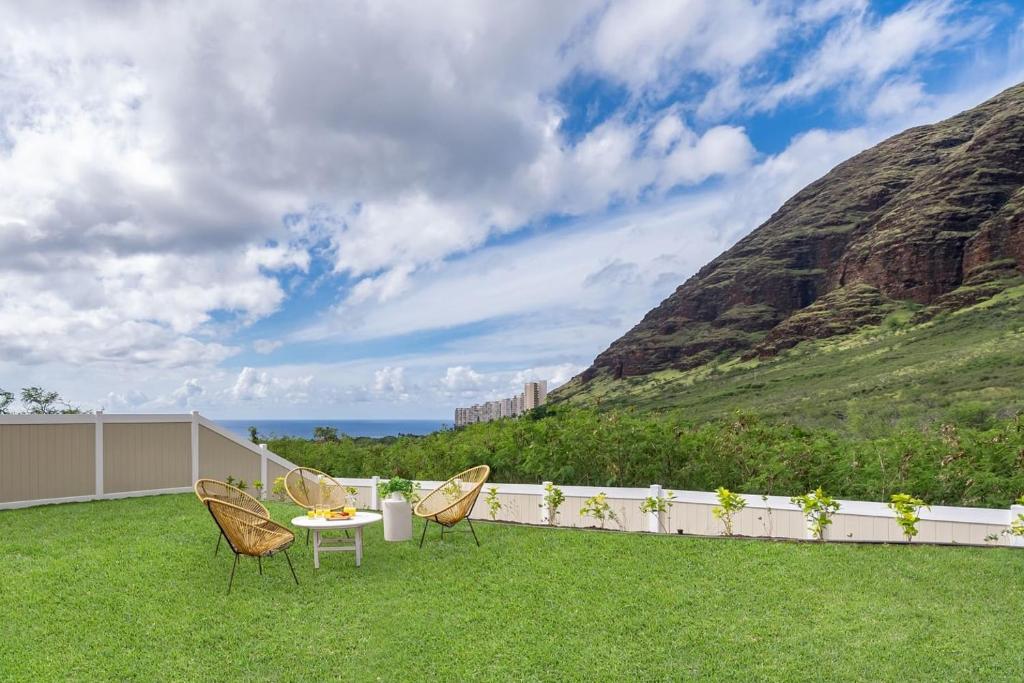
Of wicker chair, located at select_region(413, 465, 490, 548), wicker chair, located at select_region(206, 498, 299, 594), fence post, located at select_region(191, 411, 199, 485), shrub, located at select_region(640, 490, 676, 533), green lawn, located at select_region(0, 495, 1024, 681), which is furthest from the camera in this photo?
fence post, located at select_region(191, 411, 199, 485)

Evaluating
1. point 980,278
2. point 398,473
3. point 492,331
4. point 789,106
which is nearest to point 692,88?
point 789,106

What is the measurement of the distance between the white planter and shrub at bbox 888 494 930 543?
14.7 ft

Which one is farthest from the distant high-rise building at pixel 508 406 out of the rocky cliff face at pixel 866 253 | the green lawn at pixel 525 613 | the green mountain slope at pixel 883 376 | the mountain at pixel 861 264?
the rocky cliff face at pixel 866 253

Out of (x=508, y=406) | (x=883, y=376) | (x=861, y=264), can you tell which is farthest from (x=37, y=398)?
(x=861, y=264)

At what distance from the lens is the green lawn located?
361cm

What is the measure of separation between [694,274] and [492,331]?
8763 centimetres

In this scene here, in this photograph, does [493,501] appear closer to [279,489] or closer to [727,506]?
[727,506]

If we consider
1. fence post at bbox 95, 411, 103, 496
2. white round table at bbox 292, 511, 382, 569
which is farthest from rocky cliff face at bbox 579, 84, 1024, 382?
fence post at bbox 95, 411, 103, 496

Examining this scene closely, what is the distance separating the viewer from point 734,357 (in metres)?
69.8

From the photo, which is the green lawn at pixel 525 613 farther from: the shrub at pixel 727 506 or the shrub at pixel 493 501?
the shrub at pixel 493 501

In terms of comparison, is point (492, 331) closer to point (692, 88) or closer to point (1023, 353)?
point (692, 88)

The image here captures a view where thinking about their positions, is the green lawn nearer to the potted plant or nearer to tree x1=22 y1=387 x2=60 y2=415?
the potted plant

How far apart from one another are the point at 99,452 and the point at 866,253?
7518 centimetres

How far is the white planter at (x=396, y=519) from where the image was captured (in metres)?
6.48
